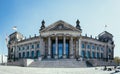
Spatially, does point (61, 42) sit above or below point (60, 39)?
below

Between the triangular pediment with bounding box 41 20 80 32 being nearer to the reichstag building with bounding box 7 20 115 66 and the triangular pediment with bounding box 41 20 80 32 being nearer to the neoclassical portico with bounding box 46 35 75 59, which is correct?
the reichstag building with bounding box 7 20 115 66

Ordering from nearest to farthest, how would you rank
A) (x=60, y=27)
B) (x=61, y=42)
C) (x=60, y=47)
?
(x=60, y=27), (x=60, y=47), (x=61, y=42)

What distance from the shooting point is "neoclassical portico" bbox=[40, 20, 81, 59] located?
75.2 metres

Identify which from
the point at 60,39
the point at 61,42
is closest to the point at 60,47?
the point at 61,42

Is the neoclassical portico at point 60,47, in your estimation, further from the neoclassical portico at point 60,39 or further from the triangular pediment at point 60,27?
the triangular pediment at point 60,27

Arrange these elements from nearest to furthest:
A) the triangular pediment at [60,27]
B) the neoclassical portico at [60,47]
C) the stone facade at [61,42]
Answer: the neoclassical portico at [60,47] < the stone facade at [61,42] < the triangular pediment at [60,27]

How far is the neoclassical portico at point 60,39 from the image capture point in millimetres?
75188

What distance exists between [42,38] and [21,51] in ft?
87.4

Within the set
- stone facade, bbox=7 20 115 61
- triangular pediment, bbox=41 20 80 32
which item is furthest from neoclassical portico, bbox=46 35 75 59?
triangular pediment, bbox=41 20 80 32

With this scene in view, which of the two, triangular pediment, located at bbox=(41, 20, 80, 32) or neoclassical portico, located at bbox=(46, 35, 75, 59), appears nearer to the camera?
neoclassical portico, located at bbox=(46, 35, 75, 59)

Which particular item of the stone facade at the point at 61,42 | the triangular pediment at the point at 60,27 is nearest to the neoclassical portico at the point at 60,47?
the stone facade at the point at 61,42

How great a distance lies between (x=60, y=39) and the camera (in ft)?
256

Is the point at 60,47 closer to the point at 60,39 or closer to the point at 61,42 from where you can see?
the point at 61,42

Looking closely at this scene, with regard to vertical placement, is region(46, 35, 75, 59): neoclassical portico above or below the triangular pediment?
below
